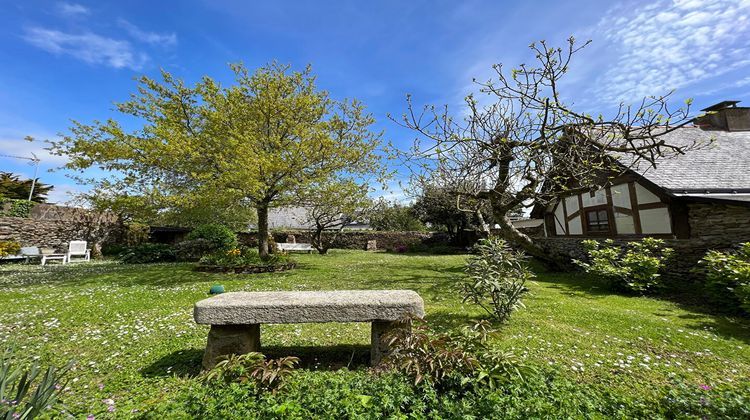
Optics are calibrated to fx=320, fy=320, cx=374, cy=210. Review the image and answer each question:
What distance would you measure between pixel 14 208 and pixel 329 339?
976 inches

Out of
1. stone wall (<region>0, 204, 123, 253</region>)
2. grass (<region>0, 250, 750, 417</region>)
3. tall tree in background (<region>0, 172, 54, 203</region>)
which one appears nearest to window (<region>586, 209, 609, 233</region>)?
grass (<region>0, 250, 750, 417</region>)

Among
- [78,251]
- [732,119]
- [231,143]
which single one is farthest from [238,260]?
[732,119]

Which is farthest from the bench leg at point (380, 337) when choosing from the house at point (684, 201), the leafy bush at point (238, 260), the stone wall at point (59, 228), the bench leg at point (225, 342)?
the stone wall at point (59, 228)

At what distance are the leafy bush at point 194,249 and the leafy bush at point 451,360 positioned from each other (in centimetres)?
1624

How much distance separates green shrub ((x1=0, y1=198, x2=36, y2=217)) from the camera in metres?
18.4

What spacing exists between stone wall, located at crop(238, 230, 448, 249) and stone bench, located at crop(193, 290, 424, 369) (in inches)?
927

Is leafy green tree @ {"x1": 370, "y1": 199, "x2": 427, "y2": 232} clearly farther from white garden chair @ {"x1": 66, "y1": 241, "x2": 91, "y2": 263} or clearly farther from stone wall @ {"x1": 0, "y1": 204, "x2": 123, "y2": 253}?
white garden chair @ {"x1": 66, "y1": 241, "x2": 91, "y2": 263}

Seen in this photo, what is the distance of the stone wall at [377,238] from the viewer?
1091 inches

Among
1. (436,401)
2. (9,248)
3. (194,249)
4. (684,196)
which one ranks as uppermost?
(684,196)

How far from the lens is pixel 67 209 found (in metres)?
20.0

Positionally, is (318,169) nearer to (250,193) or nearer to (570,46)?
(250,193)

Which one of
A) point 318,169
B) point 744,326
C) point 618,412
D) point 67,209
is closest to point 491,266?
point 618,412

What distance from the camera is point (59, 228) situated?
18578 millimetres

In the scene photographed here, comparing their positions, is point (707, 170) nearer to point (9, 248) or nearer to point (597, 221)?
point (597, 221)
